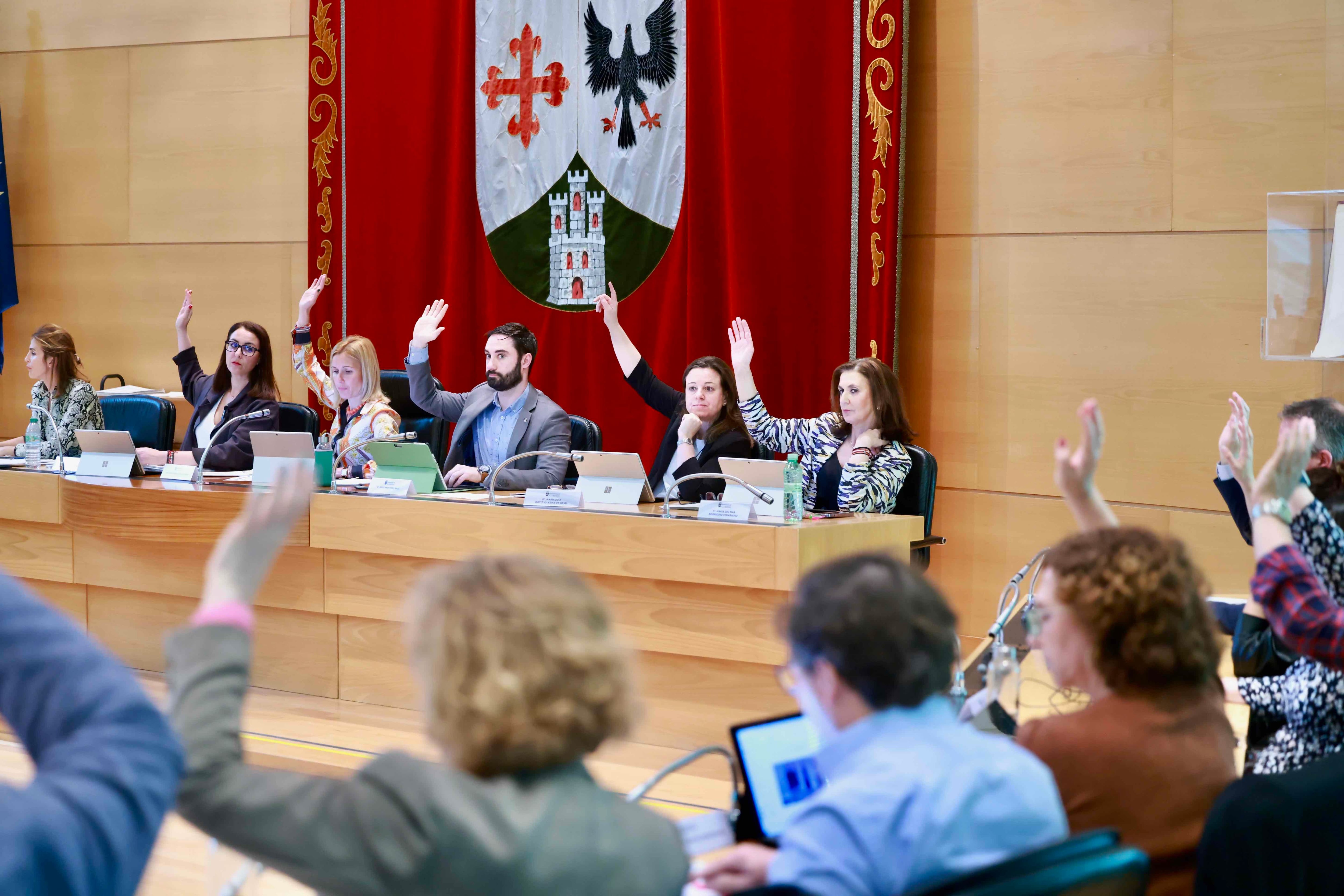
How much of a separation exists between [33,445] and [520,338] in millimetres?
1992

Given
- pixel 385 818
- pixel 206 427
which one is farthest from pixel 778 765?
pixel 206 427

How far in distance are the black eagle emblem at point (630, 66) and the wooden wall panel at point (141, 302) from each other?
1.91m

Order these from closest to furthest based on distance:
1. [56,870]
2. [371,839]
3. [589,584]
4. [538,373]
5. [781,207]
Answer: [56,870], [371,839], [589,584], [781,207], [538,373]

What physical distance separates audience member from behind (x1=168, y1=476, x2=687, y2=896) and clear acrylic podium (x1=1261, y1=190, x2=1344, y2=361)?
3565 mm

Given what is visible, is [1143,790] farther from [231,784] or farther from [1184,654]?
[231,784]

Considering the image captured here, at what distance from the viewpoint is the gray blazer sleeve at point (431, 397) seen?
487 centimetres

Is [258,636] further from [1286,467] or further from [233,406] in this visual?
[1286,467]

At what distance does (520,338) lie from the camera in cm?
466

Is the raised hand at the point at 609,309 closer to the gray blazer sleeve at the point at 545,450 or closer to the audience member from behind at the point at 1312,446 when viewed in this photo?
the gray blazer sleeve at the point at 545,450

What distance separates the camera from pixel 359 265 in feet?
19.4

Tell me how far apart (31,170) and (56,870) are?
712 cm

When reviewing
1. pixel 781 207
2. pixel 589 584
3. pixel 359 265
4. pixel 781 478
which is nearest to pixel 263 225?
pixel 359 265

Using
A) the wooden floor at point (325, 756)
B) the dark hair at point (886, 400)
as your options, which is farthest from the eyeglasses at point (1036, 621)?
the dark hair at point (886, 400)

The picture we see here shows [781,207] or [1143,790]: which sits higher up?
[781,207]
